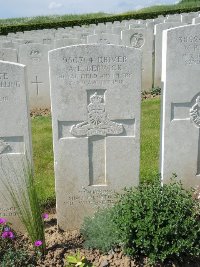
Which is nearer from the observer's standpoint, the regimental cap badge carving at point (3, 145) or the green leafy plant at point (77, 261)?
Answer: the green leafy plant at point (77, 261)

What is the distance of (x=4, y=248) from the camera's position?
373 centimetres

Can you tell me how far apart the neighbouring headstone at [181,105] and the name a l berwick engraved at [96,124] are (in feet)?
1.95

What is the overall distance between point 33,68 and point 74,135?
5.30 m

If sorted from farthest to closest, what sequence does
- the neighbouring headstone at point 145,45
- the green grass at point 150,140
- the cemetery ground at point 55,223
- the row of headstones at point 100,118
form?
1. the neighbouring headstone at point 145,45
2. the green grass at point 150,140
3. the row of headstones at point 100,118
4. the cemetery ground at point 55,223

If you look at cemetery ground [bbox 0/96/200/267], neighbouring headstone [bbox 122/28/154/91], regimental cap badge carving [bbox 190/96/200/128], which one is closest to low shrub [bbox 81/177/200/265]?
cemetery ground [bbox 0/96/200/267]

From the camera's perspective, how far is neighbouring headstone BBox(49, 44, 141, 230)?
12.5 ft

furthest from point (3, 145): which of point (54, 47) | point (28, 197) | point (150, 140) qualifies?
point (54, 47)

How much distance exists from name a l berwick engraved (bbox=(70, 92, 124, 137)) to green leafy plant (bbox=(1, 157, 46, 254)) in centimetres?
62

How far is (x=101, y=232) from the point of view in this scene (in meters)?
3.76

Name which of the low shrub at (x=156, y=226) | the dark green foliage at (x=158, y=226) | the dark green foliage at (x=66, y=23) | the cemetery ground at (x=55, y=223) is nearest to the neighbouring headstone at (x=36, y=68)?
the cemetery ground at (x=55, y=223)

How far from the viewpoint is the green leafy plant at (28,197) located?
11.5 feet

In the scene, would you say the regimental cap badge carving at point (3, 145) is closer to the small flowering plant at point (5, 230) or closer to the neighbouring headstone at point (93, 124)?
the neighbouring headstone at point (93, 124)

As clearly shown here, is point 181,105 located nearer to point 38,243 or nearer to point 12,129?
point 12,129

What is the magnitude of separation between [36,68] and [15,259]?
6.07m
